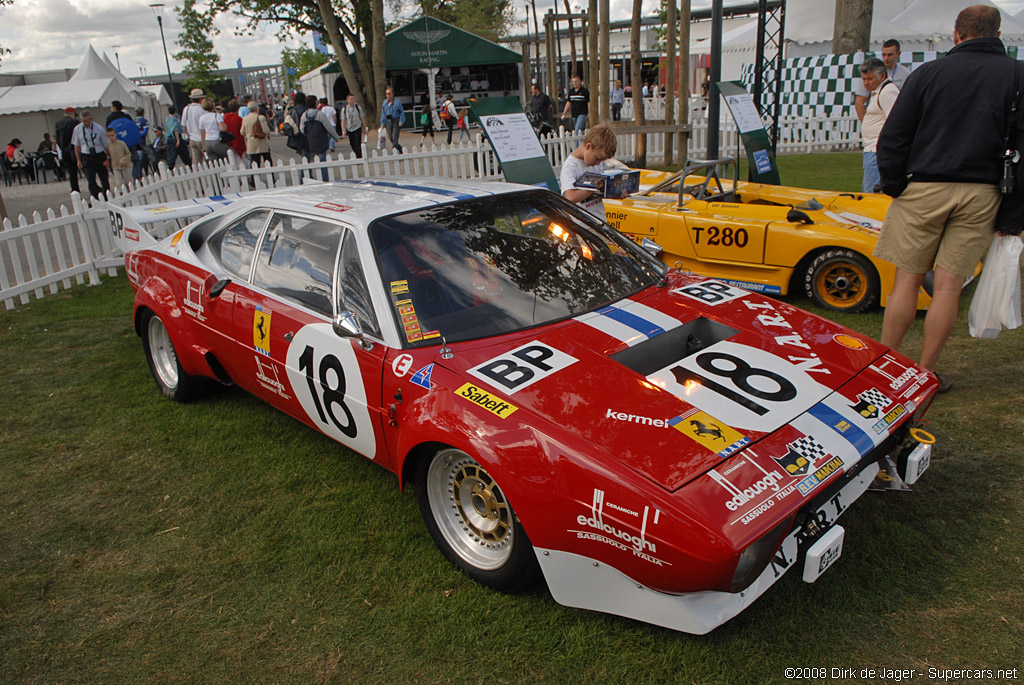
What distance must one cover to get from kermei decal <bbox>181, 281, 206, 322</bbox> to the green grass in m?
0.70

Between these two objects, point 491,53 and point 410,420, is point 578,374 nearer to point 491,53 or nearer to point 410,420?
point 410,420

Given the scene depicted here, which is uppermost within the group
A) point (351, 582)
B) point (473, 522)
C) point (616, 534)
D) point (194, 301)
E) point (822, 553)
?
point (194, 301)

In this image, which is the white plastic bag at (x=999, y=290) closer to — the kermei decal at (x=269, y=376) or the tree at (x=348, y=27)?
the kermei decal at (x=269, y=376)

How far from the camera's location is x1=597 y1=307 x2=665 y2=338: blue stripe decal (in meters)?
3.02

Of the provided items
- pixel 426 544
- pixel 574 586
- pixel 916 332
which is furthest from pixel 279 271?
pixel 916 332

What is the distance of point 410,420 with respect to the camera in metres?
2.74

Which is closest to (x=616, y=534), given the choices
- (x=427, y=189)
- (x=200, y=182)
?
(x=427, y=189)

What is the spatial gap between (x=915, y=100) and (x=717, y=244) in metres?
2.28

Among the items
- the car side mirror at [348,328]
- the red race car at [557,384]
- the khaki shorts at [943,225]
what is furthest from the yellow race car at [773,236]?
the car side mirror at [348,328]

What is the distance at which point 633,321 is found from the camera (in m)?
3.09

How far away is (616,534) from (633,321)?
1.16m

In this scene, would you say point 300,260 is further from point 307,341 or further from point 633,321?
point 633,321

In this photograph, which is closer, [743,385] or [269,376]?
[743,385]

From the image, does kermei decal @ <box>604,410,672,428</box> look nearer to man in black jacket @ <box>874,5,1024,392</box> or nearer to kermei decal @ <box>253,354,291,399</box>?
kermei decal @ <box>253,354,291,399</box>
